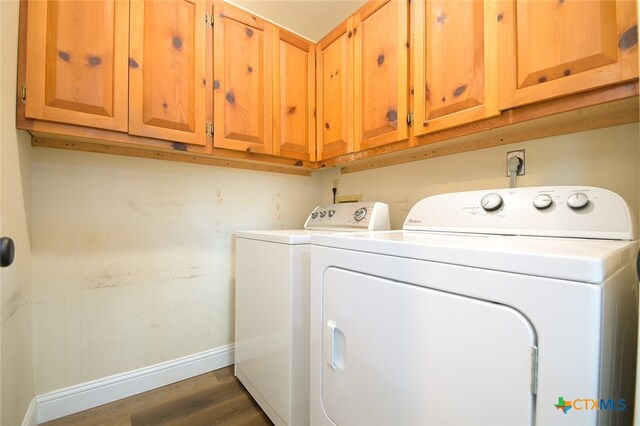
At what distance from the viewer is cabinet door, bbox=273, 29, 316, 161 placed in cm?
169

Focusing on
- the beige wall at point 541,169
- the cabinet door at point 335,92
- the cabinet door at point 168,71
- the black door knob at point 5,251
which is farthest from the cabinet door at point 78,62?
the beige wall at point 541,169

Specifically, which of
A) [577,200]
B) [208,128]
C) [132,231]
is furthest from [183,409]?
[577,200]

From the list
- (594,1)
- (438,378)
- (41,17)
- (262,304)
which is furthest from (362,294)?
(41,17)

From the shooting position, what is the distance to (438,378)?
63 centimetres

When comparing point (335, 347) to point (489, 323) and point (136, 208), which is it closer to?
point (489, 323)

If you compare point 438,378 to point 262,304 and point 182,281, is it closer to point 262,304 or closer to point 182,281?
point 262,304

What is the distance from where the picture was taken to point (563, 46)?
0.86 metres

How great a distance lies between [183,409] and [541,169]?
6.77 feet

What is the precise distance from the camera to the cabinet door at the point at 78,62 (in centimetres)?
105

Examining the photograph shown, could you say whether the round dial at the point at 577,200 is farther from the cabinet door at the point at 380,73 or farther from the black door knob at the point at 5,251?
the black door knob at the point at 5,251

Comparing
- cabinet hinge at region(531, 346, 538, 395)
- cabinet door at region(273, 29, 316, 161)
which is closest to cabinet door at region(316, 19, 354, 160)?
cabinet door at region(273, 29, 316, 161)

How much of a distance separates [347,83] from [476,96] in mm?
781

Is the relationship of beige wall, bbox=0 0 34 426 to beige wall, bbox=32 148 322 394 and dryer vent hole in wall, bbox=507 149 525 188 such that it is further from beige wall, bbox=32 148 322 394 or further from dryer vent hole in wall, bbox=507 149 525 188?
dryer vent hole in wall, bbox=507 149 525 188

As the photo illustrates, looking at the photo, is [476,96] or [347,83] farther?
[347,83]
